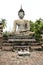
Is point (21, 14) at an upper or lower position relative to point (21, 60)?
upper

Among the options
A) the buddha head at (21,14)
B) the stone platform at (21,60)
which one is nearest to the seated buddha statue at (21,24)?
the buddha head at (21,14)

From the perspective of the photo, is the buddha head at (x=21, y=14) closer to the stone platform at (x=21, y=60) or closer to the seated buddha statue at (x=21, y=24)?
the seated buddha statue at (x=21, y=24)

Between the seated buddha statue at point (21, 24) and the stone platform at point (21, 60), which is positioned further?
the seated buddha statue at point (21, 24)

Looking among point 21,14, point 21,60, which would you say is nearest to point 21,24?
point 21,14

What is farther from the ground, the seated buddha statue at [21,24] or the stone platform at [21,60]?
the seated buddha statue at [21,24]

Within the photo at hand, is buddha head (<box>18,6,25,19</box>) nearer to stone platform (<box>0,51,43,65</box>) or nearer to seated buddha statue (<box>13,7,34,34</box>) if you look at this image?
seated buddha statue (<box>13,7,34,34</box>)

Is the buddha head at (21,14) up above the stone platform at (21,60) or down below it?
above

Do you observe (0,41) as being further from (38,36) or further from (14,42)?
(38,36)

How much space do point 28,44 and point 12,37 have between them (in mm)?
1282

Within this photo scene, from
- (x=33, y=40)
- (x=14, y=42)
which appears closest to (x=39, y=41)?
(x=33, y=40)

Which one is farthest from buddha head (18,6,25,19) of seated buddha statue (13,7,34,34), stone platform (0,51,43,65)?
stone platform (0,51,43,65)

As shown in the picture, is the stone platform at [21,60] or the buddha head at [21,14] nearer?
the stone platform at [21,60]

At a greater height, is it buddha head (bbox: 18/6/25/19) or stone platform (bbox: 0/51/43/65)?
buddha head (bbox: 18/6/25/19)

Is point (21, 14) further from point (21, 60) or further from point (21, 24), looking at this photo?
point (21, 60)
